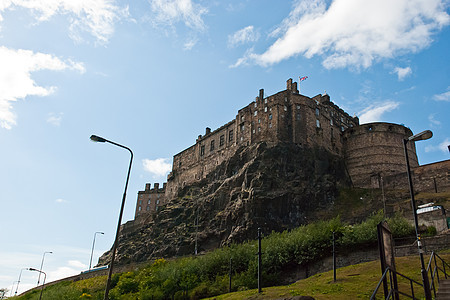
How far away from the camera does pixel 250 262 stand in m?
36.8

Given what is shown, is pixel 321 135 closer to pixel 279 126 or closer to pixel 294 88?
pixel 279 126

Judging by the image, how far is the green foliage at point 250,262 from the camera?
35.1m

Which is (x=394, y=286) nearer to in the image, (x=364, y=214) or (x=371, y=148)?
(x=364, y=214)

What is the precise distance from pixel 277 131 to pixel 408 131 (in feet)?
81.2

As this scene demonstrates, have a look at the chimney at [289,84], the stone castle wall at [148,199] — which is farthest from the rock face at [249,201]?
the stone castle wall at [148,199]

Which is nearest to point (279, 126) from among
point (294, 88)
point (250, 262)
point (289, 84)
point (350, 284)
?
point (294, 88)

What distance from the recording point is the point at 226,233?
53.5 meters

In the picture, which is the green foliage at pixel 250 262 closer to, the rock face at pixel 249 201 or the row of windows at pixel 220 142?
the rock face at pixel 249 201

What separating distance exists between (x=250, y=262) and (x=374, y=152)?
37.4 metres

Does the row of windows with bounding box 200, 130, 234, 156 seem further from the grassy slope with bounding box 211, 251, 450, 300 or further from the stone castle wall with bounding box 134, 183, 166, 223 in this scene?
the grassy slope with bounding box 211, 251, 450, 300

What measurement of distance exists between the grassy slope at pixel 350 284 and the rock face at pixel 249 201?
21440 mm

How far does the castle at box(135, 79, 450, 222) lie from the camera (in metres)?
61.8

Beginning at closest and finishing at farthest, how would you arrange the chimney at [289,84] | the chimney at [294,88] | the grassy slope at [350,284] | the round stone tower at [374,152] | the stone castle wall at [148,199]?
the grassy slope at [350,284] < the round stone tower at [374,152] < the chimney at [294,88] < the chimney at [289,84] < the stone castle wall at [148,199]

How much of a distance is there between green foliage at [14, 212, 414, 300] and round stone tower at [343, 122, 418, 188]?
25.7 meters
